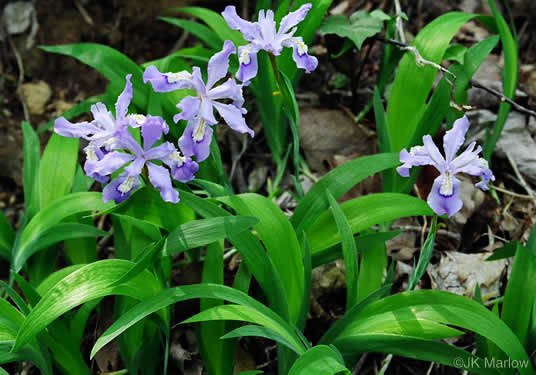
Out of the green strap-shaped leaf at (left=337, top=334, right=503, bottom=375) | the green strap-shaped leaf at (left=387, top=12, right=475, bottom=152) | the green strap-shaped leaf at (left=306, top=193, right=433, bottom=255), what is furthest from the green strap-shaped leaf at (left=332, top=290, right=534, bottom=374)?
the green strap-shaped leaf at (left=387, top=12, right=475, bottom=152)

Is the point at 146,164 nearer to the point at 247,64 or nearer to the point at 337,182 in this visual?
the point at 247,64

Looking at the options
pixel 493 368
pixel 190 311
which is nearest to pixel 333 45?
pixel 190 311

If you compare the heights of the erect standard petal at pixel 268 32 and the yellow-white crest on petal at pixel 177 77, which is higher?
the erect standard petal at pixel 268 32

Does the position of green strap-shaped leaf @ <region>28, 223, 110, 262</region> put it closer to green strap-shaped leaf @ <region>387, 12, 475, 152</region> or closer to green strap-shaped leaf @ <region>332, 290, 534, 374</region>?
green strap-shaped leaf @ <region>332, 290, 534, 374</region>

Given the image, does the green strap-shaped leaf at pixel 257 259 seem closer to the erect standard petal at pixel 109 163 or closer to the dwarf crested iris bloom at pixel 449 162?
the erect standard petal at pixel 109 163

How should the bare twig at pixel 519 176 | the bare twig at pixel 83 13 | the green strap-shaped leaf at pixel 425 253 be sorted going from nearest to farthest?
the green strap-shaped leaf at pixel 425 253
the bare twig at pixel 519 176
the bare twig at pixel 83 13

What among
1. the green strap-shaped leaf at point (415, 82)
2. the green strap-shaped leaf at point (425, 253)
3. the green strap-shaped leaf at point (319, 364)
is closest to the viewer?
the green strap-shaped leaf at point (319, 364)

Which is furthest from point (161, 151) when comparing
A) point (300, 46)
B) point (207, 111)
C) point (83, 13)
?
point (83, 13)

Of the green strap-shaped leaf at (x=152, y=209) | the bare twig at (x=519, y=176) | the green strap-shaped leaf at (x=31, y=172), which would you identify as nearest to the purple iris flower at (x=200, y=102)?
A: the green strap-shaped leaf at (x=152, y=209)
